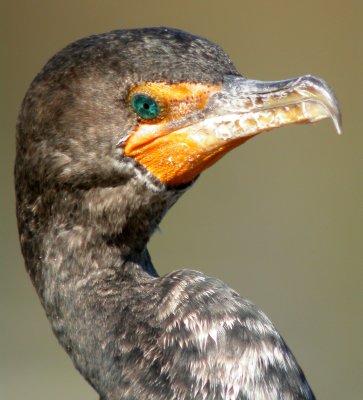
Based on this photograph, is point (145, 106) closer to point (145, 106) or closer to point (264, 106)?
point (145, 106)

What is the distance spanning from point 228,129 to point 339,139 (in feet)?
9.91

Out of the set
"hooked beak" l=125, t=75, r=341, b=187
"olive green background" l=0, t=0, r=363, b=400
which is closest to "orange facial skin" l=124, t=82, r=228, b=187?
"hooked beak" l=125, t=75, r=341, b=187

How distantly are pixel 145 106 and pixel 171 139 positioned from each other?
0.10m

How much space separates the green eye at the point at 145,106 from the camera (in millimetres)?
2504

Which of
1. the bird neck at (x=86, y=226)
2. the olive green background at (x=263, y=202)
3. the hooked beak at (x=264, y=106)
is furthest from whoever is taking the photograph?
the olive green background at (x=263, y=202)

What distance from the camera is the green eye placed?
250 centimetres

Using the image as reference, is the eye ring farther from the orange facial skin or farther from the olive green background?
the olive green background

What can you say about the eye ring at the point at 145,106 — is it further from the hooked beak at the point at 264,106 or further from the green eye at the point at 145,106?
the hooked beak at the point at 264,106

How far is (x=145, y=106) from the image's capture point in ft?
8.26

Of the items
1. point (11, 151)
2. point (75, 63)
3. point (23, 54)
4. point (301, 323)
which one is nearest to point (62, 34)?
point (23, 54)

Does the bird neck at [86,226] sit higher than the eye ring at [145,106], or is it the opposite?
the eye ring at [145,106]

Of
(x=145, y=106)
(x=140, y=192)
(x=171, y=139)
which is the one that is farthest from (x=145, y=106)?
(x=140, y=192)

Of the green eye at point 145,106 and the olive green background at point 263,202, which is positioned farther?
the olive green background at point 263,202

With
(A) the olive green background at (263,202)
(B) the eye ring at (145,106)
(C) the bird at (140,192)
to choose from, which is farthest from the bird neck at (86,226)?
(A) the olive green background at (263,202)
